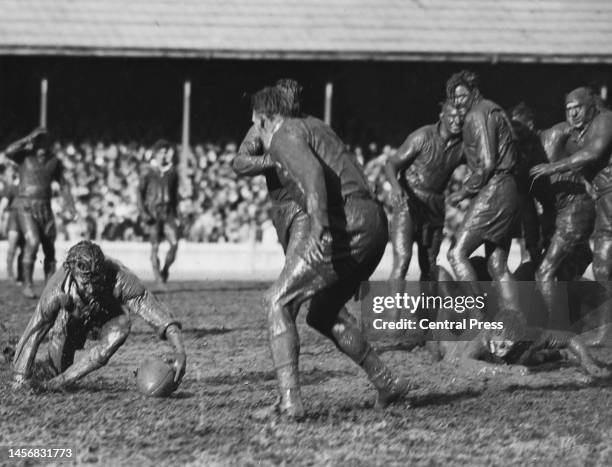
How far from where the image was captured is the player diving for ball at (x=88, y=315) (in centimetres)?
771

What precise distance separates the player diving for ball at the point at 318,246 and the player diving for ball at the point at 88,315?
0.91 metres

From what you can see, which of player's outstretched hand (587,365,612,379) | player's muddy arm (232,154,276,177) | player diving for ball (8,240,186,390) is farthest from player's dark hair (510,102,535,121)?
player diving for ball (8,240,186,390)

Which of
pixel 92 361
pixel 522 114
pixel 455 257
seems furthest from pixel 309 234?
pixel 522 114

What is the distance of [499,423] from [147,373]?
82.2 inches

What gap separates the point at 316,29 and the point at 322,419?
13.8m

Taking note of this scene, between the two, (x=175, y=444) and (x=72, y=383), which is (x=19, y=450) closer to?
(x=175, y=444)

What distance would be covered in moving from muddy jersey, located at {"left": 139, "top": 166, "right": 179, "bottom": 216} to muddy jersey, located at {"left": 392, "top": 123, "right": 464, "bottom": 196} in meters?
5.87

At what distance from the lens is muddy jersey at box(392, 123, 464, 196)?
1086 cm

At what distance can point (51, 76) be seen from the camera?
70.2 ft

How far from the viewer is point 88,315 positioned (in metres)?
8.11

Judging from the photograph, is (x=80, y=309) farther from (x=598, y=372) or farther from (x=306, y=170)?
(x=598, y=372)

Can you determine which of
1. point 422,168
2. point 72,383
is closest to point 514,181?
point 422,168

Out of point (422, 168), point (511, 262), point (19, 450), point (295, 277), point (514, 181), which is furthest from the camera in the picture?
point (511, 262)

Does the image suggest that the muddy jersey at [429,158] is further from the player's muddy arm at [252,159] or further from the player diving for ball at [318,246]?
the player diving for ball at [318,246]
